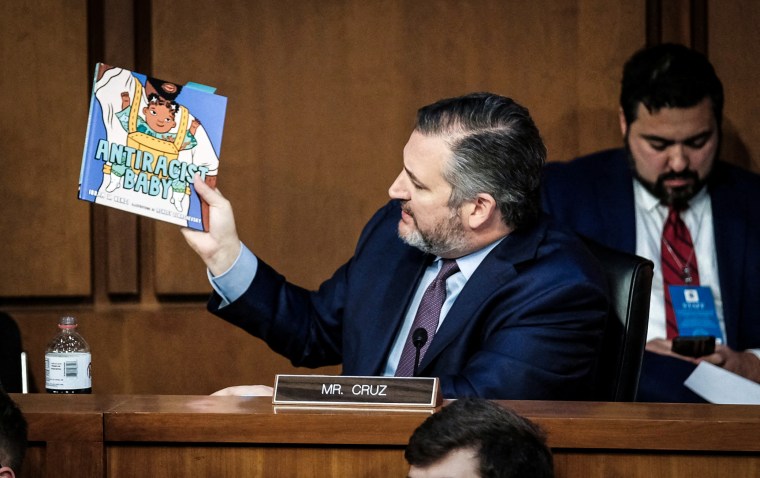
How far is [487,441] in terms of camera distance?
1.46 metres

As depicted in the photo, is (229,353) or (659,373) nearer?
(659,373)

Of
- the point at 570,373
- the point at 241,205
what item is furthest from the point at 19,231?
the point at 570,373

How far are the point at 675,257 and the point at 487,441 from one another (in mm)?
2107

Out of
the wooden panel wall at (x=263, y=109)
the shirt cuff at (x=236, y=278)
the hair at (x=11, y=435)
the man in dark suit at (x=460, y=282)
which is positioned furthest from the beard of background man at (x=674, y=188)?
the hair at (x=11, y=435)

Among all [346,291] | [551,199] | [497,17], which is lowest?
[346,291]

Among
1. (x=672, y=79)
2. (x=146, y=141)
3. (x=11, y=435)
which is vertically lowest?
(x=11, y=435)

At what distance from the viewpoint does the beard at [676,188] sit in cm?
339

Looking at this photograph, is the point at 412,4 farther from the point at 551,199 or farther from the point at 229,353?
the point at 229,353

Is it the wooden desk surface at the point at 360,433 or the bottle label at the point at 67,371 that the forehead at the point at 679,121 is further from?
the bottle label at the point at 67,371

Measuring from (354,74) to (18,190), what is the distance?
3.66ft

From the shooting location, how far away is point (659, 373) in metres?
3.11

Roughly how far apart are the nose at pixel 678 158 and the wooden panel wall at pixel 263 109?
1.03ft

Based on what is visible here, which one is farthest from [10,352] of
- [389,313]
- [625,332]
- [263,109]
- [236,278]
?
[625,332]

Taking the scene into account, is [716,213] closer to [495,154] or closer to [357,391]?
[495,154]
